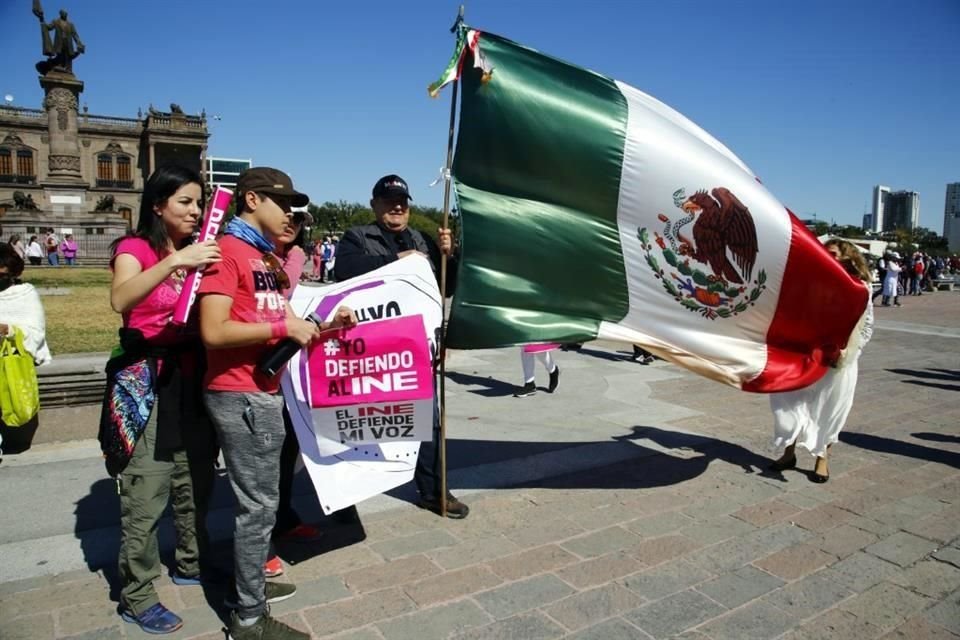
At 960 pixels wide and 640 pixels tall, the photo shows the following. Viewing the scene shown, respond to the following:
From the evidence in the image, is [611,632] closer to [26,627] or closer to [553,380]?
[26,627]

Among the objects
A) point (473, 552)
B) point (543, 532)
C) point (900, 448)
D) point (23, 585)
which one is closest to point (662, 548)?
point (543, 532)

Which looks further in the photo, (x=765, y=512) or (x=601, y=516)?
(x=765, y=512)

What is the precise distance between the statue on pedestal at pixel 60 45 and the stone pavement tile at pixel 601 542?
51348 millimetres

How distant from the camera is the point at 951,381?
974cm

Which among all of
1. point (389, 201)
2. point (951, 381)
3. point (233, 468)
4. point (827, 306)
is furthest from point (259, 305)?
point (951, 381)

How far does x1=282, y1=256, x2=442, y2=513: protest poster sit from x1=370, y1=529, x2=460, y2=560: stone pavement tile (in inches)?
17.3

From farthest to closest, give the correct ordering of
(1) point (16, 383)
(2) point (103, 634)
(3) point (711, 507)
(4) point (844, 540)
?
(1) point (16, 383) → (3) point (711, 507) → (4) point (844, 540) → (2) point (103, 634)

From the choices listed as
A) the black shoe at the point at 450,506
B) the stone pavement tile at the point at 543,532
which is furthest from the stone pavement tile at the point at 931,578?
the black shoe at the point at 450,506

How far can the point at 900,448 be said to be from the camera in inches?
241

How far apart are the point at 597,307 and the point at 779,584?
6.23 feet

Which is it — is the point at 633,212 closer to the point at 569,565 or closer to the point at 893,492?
the point at 569,565

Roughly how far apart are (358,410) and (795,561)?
2.64m

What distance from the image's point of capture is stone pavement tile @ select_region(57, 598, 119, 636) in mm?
2999

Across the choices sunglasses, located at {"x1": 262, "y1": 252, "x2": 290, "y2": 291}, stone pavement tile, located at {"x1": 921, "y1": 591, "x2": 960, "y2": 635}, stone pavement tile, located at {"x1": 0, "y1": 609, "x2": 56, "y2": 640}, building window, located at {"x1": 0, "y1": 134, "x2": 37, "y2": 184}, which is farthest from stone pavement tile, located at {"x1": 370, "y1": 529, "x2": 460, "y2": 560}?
building window, located at {"x1": 0, "y1": 134, "x2": 37, "y2": 184}
